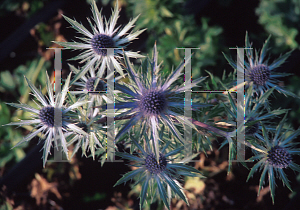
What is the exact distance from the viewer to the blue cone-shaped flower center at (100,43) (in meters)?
0.78

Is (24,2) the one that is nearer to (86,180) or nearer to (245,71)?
(86,180)

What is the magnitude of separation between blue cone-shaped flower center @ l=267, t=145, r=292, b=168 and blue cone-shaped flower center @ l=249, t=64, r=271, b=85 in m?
0.33

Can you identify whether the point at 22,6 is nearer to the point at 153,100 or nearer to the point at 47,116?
the point at 47,116

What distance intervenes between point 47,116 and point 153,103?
1.36ft

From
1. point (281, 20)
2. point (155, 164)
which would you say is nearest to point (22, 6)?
point (155, 164)

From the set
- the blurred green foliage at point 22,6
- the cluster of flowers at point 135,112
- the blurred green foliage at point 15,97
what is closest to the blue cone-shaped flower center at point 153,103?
the cluster of flowers at point 135,112

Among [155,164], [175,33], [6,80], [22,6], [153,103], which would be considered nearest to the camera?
[153,103]

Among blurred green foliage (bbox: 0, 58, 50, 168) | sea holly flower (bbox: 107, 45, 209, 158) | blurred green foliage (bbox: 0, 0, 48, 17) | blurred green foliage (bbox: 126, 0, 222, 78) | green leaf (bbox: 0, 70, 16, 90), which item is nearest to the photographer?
sea holly flower (bbox: 107, 45, 209, 158)

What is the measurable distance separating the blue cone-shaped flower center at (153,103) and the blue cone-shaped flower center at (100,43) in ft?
0.83

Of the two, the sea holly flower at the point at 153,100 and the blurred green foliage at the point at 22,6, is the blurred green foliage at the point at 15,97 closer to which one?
the blurred green foliage at the point at 22,6

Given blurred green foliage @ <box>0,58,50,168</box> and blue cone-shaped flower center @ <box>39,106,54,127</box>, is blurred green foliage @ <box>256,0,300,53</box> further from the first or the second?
blurred green foliage @ <box>0,58,50,168</box>

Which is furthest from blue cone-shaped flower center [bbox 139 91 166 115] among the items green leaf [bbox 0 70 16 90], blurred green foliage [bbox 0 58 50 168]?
green leaf [bbox 0 70 16 90]

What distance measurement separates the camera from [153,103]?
72 centimetres

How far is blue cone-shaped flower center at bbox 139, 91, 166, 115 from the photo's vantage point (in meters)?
0.72
